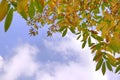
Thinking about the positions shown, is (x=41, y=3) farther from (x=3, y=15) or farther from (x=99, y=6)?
(x=99, y=6)

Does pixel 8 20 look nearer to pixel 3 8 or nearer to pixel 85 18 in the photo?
pixel 3 8

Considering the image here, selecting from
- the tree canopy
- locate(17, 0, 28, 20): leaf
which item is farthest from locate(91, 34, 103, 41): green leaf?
locate(17, 0, 28, 20): leaf

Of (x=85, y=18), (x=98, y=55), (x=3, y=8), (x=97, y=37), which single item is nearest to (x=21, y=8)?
(x=3, y=8)

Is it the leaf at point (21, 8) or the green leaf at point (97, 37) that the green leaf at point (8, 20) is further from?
the green leaf at point (97, 37)

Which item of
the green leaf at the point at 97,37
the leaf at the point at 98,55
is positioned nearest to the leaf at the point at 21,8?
the leaf at the point at 98,55

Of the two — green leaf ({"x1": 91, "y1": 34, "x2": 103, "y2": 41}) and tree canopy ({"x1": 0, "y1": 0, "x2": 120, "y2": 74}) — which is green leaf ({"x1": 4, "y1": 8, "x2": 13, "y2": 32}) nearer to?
tree canopy ({"x1": 0, "y1": 0, "x2": 120, "y2": 74})

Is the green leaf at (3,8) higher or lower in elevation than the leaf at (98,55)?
lower

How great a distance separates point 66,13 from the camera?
249 inches

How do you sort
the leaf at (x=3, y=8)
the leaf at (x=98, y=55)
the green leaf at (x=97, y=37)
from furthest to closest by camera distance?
1. the green leaf at (x=97, y=37)
2. the leaf at (x=98, y=55)
3. the leaf at (x=3, y=8)

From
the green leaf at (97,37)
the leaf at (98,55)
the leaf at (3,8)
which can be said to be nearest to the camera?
the leaf at (3,8)

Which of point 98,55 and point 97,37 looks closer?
point 98,55

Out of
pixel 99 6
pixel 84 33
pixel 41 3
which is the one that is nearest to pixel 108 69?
pixel 84 33

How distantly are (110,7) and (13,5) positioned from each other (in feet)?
13.5

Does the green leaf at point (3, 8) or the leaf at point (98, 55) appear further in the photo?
the leaf at point (98, 55)
